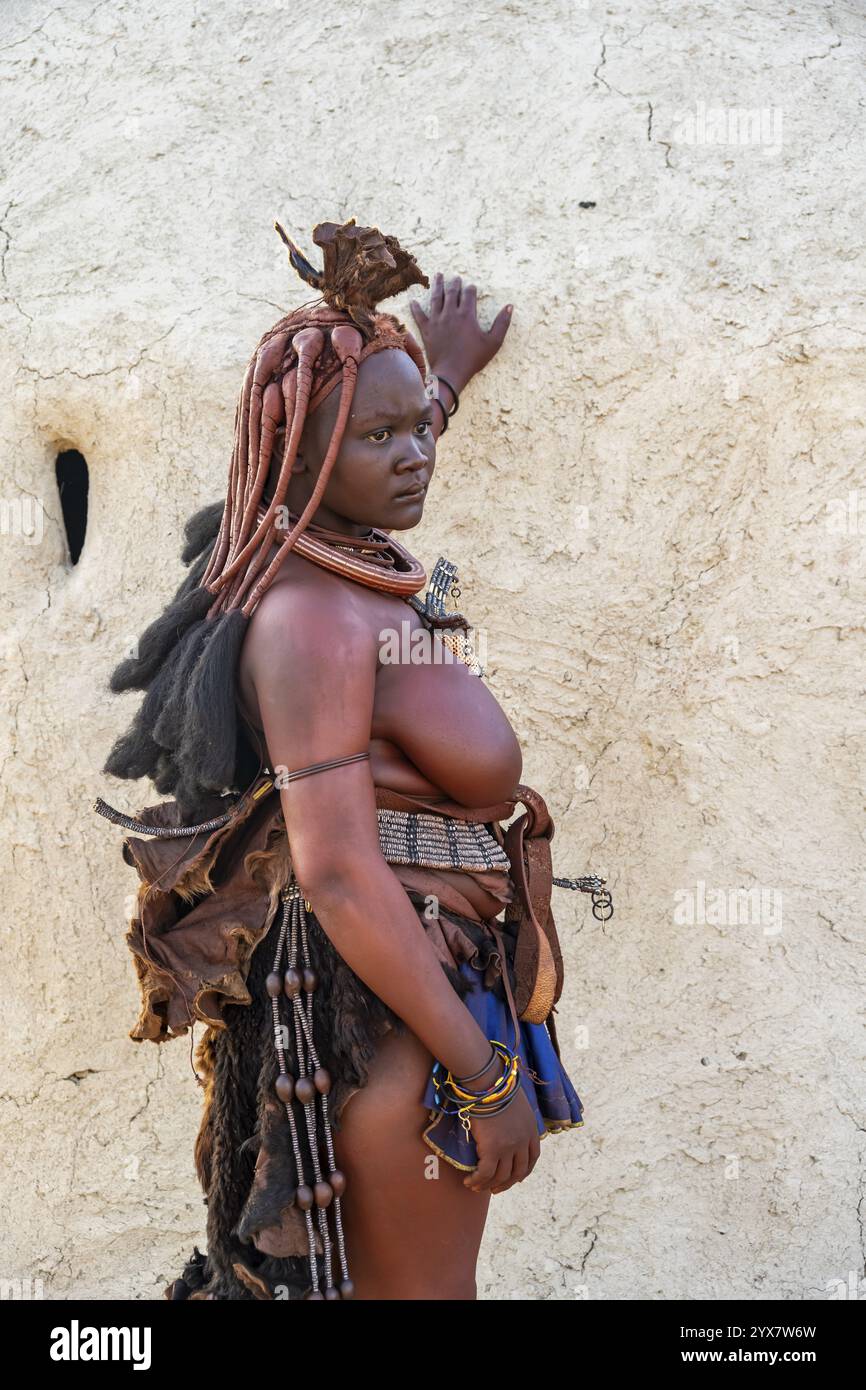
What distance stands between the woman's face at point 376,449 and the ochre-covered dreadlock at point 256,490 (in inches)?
1.0

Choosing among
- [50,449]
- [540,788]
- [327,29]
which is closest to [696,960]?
[540,788]

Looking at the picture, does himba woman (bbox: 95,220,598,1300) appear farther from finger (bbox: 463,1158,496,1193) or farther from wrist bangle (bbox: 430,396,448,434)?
wrist bangle (bbox: 430,396,448,434)

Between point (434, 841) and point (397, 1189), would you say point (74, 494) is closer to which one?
point (434, 841)

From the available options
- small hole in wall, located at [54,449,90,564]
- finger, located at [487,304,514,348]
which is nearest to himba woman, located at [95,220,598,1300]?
finger, located at [487,304,514,348]

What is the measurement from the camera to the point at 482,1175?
7.63 feet

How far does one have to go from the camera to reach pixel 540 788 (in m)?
3.59

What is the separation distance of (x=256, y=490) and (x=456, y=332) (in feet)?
4.30

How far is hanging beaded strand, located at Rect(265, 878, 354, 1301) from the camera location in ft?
7.64

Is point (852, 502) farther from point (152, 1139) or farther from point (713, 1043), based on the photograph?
point (152, 1139)

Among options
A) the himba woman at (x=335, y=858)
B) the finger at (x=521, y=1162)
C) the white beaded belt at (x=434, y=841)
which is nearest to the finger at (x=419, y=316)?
the himba woman at (x=335, y=858)

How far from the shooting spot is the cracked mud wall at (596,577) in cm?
351

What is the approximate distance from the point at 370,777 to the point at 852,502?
5.93ft

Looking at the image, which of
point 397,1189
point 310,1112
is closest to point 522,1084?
point 397,1189

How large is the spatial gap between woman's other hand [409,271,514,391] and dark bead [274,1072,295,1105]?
1.88 metres
